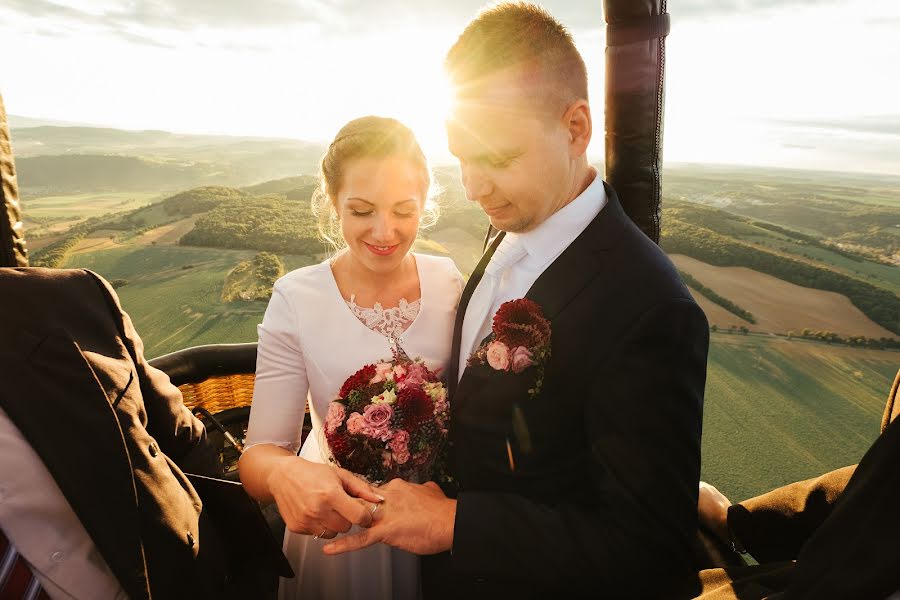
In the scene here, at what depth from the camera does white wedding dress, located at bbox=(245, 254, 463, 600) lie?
78.5 inches

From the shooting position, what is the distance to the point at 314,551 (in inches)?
80.7

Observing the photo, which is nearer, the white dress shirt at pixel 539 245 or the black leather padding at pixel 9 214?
the black leather padding at pixel 9 214

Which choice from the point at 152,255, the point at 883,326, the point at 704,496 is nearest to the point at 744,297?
the point at 883,326

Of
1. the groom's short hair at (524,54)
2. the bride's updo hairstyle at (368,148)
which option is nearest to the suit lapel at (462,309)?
the bride's updo hairstyle at (368,148)

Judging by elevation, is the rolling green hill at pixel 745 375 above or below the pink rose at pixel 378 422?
below

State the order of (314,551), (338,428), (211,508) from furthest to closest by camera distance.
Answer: (314,551), (211,508), (338,428)

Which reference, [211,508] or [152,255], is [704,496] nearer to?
[211,508]

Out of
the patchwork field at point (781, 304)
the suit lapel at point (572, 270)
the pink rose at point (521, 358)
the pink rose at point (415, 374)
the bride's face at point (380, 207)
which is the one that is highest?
the bride's face at point (380, 207)

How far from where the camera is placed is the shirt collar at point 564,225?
166 centimetres

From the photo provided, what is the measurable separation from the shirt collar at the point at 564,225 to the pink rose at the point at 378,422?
77cm

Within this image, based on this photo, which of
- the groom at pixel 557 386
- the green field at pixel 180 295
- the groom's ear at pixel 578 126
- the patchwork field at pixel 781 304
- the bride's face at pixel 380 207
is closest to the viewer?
the groom at pixel 557 386

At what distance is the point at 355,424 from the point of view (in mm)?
1517

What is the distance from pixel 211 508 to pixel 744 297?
8800 mm

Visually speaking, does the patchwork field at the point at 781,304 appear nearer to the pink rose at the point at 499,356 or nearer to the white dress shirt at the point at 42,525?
the pink rose at the point at 499,356
